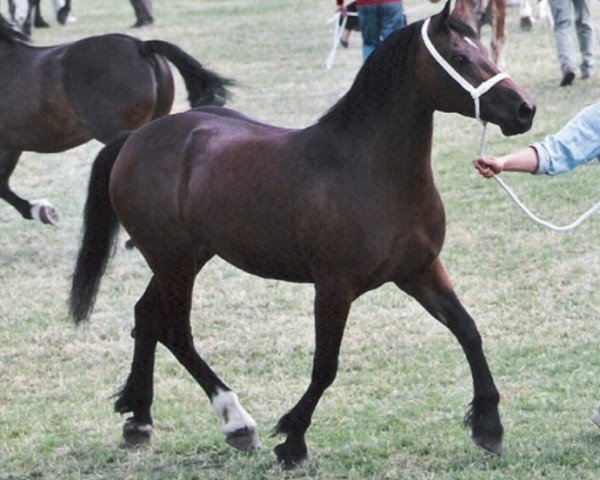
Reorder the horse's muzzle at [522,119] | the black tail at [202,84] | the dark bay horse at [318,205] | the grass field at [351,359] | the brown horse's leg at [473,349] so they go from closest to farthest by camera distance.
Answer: the horse's muzzle at [522,119] < the dark bay horse at [318,205] < the brown horse's leg at [473,349] < the grass field at [351,359] < the black tail at [202,84]

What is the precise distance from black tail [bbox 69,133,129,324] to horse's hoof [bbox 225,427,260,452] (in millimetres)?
961

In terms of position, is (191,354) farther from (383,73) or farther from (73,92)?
(73,92)

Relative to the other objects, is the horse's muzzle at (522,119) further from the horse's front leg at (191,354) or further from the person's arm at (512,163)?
the horse's front leg at (191,354)

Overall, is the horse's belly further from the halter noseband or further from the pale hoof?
the pale hoof

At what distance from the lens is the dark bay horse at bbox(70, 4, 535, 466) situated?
16.1ft

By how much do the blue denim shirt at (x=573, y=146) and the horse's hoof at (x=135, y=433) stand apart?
1.96m

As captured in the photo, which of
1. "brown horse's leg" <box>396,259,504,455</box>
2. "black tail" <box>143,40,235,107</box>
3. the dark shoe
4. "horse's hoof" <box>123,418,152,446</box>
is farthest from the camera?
the dark shoe

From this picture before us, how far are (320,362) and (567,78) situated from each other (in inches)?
412

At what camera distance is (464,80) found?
4789 millimetres

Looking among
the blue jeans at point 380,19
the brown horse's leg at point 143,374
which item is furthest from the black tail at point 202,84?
the blue jeans at point 380,19

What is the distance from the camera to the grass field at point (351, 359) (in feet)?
17.6

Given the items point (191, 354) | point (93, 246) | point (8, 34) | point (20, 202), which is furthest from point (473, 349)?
point (8, 34)

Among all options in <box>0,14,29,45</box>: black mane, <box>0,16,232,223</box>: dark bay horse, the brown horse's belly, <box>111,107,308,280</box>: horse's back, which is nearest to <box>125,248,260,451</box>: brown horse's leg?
<box>111,107,308,280</box>: horse's back

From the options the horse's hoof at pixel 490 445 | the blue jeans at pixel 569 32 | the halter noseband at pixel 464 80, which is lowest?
the blue jeans at pixel 569 32
